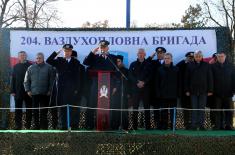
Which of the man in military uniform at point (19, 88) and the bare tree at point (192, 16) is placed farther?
the bare tree at point (192, 16)

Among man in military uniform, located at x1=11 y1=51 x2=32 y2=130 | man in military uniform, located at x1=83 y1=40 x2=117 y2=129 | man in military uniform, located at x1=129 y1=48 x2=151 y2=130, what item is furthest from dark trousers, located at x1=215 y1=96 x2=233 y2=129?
Result: man in military uniform, located at x1=11 y1=51 x2=32 y2=130

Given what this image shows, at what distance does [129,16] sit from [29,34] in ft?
8.09

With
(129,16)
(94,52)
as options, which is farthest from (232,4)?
(94,52)

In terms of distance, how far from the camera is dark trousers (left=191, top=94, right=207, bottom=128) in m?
10.0

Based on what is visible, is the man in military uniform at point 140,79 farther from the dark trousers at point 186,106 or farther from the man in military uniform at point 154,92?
the dark trousers at point 186,106

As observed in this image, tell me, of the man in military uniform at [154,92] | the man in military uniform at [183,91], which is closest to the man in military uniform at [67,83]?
the man in military uniform at [154,92]

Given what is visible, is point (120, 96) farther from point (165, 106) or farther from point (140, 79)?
point (165, 106)

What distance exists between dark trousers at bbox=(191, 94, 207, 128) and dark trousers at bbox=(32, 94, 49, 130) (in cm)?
315

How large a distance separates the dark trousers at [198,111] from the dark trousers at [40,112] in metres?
3.15

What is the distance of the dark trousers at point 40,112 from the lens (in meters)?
10.1

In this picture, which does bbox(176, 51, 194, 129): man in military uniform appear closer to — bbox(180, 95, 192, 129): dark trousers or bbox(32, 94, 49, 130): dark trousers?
bbox(180, 95, 192, 129): dark trousers

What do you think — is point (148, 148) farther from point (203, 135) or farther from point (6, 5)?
point (6, 5)

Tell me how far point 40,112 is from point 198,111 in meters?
3.38

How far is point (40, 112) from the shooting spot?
10156 mm
